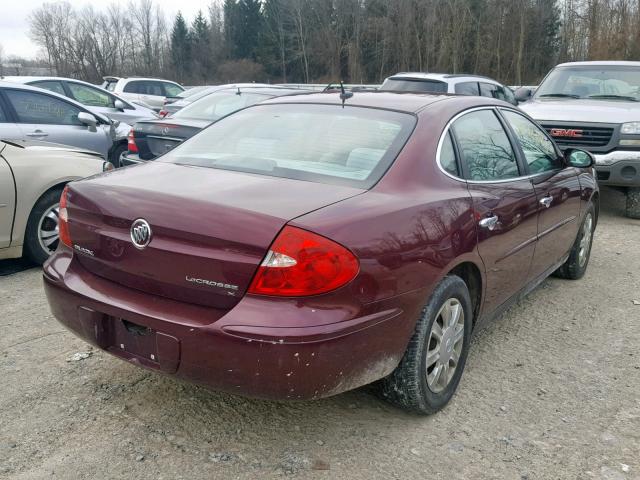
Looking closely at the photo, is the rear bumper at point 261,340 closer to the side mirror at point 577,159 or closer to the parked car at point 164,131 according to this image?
the side mirror at point 577,159

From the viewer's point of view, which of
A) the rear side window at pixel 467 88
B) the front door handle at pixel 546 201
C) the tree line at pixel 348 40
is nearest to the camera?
the front door handle at pixel 546 201

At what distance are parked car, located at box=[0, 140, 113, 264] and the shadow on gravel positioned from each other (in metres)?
0.18

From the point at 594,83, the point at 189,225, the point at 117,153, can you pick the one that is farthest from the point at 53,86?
the point at 189,225

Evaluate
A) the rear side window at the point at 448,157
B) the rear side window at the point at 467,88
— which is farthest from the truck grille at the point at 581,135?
the rear side window at the point at 448,157

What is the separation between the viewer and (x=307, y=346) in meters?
2.30

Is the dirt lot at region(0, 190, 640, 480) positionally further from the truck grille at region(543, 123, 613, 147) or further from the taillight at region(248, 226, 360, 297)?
the truck grille at region(543, 123, 613, 147)

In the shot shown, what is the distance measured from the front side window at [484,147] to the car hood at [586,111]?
451cm

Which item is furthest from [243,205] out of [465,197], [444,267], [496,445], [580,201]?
[580,201]

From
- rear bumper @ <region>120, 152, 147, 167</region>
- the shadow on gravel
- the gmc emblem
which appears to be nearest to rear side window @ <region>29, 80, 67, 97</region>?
rear bumper @ <region>120, 152, 147, 167</region>

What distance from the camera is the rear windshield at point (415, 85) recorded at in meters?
9.41

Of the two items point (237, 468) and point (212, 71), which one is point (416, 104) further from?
point (212, 71)

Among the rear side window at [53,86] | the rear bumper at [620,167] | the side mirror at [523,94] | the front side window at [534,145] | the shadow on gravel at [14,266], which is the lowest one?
the shadow on gravel at [14,266]

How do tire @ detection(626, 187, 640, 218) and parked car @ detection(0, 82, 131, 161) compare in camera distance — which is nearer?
parked car @ detection(0, 82, 131, 161)

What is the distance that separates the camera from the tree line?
41.4 meters
